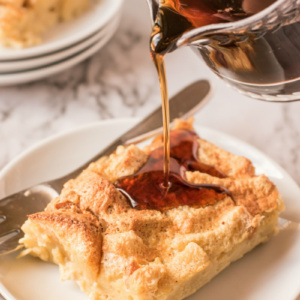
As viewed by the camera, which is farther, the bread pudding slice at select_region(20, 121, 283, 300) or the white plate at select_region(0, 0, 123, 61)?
the white plate at select_region(0, 0, 123, 61)

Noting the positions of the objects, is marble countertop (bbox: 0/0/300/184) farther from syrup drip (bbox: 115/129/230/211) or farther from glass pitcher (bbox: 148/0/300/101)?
glass pitcher (bbox: 148/0/300/101)

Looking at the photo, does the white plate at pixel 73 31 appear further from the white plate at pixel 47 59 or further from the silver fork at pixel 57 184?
the silver fork at pixel 57 184

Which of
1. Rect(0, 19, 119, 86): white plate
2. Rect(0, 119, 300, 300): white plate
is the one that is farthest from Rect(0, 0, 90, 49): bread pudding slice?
Rect(0, 119, 300, 300): white plate

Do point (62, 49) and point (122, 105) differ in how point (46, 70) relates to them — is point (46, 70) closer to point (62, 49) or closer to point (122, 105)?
point (62, 49)

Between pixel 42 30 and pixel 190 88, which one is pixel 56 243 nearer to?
pixel 190 88

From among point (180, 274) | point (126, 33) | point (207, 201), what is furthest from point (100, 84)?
point (180, 274)

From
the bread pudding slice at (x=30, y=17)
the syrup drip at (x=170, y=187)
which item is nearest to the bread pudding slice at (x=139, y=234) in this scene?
the syrup drip at (x=170, y=187)
